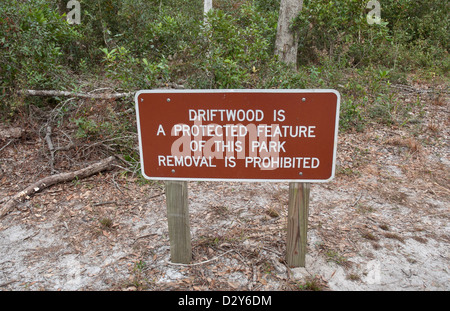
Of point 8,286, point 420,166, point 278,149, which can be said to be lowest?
point 8,286

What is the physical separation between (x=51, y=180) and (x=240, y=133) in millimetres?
2696

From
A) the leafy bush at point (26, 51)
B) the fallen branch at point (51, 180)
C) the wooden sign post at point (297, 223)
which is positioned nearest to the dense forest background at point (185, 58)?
the leafy bush at point (26, 51)

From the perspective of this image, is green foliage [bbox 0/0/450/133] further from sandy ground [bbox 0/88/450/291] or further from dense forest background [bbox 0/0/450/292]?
sandy ground [bbox 0/88/450/291]

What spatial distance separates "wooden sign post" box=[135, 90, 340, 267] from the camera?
2.31 m

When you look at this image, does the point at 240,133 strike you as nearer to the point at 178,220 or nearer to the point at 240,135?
the point at 240,135

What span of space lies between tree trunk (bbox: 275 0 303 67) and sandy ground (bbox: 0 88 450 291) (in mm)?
3521

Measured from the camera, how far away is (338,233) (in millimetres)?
3264

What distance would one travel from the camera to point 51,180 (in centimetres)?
402

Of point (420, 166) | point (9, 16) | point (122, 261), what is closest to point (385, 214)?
point (420, 166)

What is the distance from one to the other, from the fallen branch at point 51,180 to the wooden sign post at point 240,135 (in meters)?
2.01

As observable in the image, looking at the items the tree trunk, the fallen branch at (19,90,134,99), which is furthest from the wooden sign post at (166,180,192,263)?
the tree trunk
